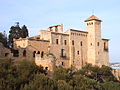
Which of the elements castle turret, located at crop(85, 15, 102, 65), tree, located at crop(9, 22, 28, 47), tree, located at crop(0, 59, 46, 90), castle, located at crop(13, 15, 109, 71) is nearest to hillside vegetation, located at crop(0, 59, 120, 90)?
tree, located at crop(0, 59, 46, 90)

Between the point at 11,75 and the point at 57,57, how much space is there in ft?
58.5

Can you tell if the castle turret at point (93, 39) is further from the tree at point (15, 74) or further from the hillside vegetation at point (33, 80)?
the tree at point (15, 74)

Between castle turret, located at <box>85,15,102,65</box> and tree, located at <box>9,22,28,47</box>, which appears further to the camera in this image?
castle turret, located at <box>85,15,102,65</box>

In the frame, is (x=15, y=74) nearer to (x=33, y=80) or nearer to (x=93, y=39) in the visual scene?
(x=33, y=80)

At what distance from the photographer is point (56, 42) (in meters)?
48.2

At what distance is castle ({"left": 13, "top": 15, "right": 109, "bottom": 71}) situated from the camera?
44.8 m

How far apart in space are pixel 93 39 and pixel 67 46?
5.70m

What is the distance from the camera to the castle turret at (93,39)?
52562 millimetres

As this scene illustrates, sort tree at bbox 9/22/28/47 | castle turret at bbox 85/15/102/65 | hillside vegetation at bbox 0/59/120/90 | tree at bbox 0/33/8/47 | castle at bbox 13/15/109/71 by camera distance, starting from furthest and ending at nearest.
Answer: castle turret at bbox 85/15/102/65 → tree at bbox 9/22/28/47 → tree at bbox 0/33/8/47 → castle at bbox 13/15/109/71 → hillside vegetation at bbox 0/59/120/90

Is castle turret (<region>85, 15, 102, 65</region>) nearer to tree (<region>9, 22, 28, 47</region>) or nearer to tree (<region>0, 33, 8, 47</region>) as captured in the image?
tree (<region>9, 22, 28, 47</region>)

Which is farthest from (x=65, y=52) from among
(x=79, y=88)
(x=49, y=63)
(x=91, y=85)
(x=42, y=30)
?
(x=79, y=88)

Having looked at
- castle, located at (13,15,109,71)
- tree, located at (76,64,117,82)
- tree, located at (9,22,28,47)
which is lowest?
tree, located at (76,64,117,82)

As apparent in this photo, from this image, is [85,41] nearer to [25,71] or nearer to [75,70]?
[75,70]

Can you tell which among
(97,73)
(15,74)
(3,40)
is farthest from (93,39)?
(15,74)
